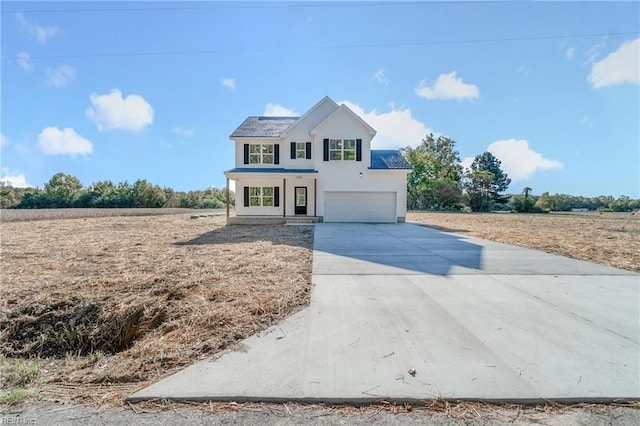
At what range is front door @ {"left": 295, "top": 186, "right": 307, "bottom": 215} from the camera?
19188mm

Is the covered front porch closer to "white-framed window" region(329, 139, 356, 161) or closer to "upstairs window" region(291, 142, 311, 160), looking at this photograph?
"upstairs window" region(291, 142, 311, 160)

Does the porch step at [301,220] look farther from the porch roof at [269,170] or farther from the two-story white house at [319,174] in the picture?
the porch roof at [269,170]

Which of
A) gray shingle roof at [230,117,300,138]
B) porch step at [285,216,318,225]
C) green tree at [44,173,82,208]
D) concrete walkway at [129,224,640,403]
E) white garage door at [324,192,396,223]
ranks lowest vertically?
concrete walkway at [129,224,640,403]

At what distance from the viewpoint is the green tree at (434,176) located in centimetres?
4009

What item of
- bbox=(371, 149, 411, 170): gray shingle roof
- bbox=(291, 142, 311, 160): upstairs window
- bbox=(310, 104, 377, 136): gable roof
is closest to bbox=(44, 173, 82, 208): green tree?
bbox=(291, 142, 311, 160): upstairs window

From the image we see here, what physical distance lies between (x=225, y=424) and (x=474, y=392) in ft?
5.88

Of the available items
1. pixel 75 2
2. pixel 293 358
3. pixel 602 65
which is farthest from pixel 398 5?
pixel 293 358

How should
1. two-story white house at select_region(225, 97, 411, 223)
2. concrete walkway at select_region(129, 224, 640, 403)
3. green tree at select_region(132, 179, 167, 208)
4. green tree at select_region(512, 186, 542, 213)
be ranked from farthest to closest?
green tree at select_region(132, 179, 167, 208), green tree at select_region(512, 186, 542, 213), two-story white house at select_region(225, 97, 411, 223), concrete walkway at select_region(129, 224, 640, 403)

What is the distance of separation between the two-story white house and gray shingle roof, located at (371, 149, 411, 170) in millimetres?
63

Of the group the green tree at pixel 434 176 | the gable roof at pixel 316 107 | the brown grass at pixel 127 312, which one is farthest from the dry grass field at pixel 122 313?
the green tree at pixel 434 176

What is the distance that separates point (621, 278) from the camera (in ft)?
18.9

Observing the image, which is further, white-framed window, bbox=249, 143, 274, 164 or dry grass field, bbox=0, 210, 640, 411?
white-framed window, bbox=249, 143, 274, 164

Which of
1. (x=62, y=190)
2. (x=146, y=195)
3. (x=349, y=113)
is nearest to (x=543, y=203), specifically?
(x=349, y=113)

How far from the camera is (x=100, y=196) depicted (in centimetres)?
4434
